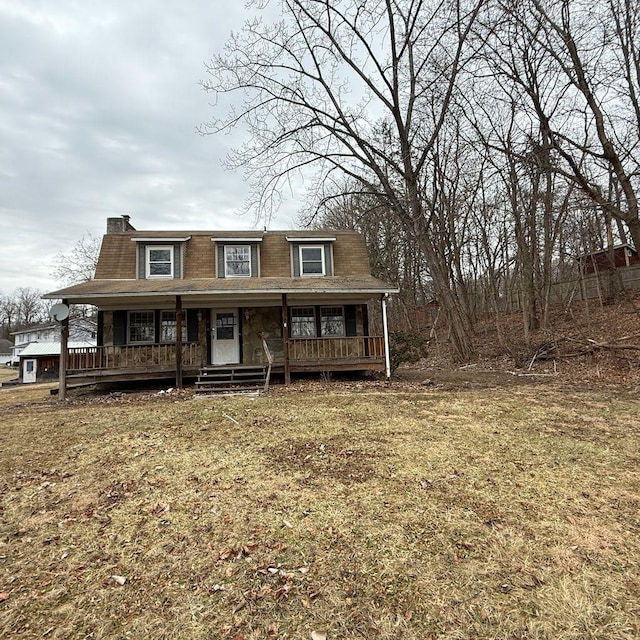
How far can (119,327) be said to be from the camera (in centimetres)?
1304

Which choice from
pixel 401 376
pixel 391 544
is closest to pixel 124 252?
pixel 401 376

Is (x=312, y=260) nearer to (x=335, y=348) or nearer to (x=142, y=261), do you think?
(x=335, y=348)

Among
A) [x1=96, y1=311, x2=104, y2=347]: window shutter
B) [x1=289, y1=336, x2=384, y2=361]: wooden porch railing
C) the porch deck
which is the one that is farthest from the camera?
[x1=96, y1=311, x2=104, y2=347]: window shutter

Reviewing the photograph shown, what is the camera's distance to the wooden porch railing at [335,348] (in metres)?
12.3

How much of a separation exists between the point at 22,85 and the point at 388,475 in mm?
15090

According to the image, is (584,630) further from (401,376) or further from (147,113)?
(147,113)

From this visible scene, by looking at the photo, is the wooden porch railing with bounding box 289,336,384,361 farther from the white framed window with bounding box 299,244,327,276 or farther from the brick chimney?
the brick chimney

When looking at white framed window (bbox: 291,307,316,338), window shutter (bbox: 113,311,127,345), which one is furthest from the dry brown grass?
white framed window (bbox: 291,307,316,338)

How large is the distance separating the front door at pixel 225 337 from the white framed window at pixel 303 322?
82.3 inches

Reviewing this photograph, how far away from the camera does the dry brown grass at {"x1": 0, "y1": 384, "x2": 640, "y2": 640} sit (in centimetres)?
266

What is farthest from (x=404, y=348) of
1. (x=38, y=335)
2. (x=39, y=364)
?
(x=38, y=335)

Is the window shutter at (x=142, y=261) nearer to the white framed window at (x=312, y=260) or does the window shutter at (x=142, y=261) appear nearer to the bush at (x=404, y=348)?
the white framed window at (x=312, y=260)

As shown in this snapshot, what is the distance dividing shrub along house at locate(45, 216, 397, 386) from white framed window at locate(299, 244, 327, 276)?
4 cm

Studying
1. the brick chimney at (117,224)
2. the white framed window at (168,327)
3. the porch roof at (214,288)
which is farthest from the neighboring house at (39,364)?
the porch roof at (214,288)
